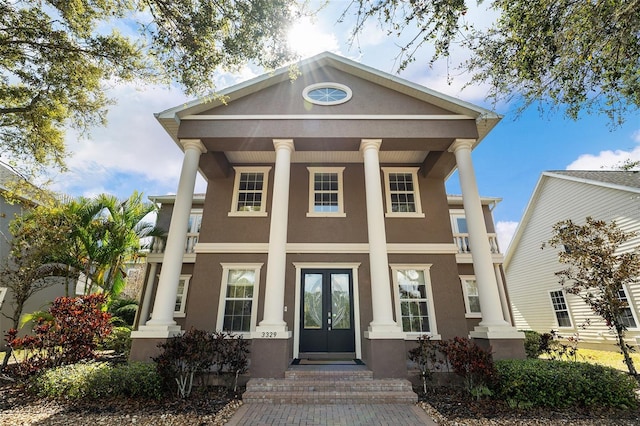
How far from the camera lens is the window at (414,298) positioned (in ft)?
29.2

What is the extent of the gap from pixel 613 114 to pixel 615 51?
1311mm

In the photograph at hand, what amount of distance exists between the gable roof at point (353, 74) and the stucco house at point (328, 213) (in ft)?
0.12

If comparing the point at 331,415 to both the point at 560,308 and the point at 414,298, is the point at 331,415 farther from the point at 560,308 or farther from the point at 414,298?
the point at 560,308

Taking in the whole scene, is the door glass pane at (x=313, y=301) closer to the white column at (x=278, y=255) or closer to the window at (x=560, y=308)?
the white column at (x=278, y=255)

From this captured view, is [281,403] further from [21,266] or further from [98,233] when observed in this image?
[98,233]

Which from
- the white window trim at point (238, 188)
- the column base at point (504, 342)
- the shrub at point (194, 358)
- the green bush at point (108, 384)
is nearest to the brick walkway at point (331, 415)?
the shrub at point (194, 358)

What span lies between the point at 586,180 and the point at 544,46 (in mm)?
12247

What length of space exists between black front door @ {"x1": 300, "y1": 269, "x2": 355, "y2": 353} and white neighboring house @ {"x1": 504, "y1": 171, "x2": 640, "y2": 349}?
11.7m

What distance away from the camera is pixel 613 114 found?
5414mm

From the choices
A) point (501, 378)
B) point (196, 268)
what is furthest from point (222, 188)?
→ point (501, 378)

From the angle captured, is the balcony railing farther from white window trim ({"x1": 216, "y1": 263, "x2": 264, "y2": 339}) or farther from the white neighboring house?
white window trim ({"x1": 216, "y1": 263, "x2": 264, "y2": 339})

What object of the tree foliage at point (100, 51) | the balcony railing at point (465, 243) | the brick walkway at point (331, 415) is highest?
the tree foliage at point (100, 51)

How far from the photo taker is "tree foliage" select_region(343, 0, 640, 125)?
Answer: 427 cm

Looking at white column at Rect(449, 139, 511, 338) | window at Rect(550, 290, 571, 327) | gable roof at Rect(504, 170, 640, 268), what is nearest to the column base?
white column at Rect(449, 139, 511, 338)
